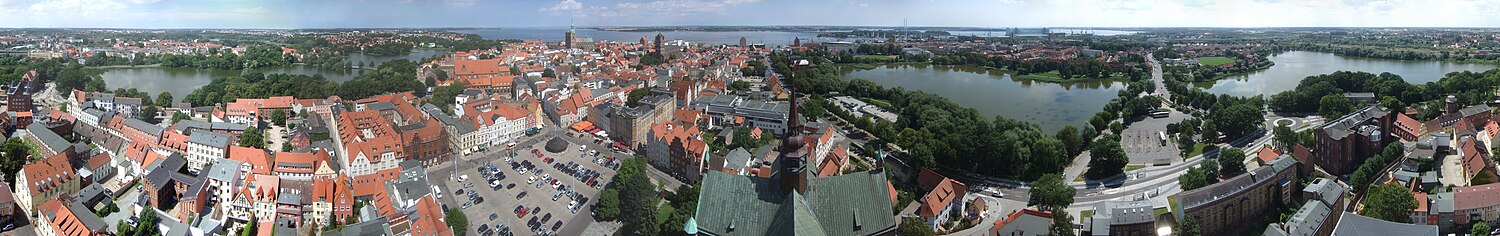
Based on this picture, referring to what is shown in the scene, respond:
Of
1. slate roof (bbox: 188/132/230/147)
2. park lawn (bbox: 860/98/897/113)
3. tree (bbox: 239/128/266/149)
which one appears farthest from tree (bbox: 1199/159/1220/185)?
tree (bbox: 239/128/266/149)

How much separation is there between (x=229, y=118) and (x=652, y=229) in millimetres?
8260

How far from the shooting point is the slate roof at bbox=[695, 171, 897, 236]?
3.96 meters

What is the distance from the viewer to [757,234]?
3928 millimetres

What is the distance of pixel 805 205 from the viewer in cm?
391

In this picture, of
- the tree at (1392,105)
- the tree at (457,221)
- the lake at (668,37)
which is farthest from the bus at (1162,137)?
the lake at (668,37)

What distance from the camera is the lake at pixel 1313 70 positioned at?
57.2 ft

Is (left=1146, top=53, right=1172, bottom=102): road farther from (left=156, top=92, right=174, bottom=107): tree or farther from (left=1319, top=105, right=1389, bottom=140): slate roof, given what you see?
(left=156, top=92, right=174, bottom=107): tree

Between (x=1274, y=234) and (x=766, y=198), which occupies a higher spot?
(x=766, y=198)

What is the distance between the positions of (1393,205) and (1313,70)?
17716 millimetres

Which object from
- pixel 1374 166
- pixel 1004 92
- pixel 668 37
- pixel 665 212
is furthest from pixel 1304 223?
pixel 668 37

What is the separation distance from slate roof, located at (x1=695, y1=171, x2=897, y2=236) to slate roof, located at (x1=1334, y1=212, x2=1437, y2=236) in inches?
134

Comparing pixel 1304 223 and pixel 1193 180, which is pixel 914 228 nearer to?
pixel 1304 223

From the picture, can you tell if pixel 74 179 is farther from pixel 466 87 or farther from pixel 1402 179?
pixel 1402 179

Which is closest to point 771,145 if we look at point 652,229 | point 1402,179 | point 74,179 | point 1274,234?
point 652,229
